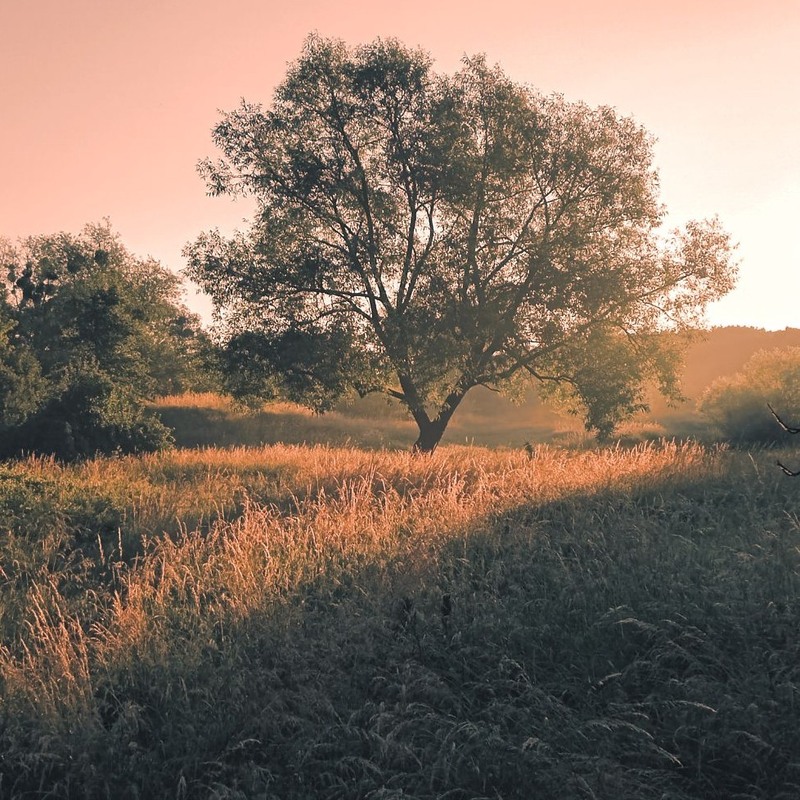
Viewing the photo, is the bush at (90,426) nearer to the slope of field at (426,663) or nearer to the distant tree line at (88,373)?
the distant tree line at (88,373)

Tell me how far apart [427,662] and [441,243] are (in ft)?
63.0

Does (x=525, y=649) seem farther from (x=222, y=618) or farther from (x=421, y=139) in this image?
(x=421, y=139)

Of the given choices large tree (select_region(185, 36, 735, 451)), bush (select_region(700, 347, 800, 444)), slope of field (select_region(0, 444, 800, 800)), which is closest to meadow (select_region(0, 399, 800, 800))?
slope of field (select_region(0, 444, 800, 800))

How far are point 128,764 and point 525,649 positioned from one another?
2.78 m

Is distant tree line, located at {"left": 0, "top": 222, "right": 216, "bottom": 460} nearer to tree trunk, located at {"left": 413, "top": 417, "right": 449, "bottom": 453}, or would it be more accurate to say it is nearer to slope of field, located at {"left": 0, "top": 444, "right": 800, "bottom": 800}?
tree trunk, located at {"left": 413, "top": 417, "right": 449, "bottom": 453}

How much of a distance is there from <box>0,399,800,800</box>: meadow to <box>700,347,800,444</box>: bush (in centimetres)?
2786

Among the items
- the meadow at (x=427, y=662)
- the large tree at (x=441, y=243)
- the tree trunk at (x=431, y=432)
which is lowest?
the meadow at (x=427, y=662)

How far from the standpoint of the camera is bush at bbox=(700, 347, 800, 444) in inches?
1420

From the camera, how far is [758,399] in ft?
122

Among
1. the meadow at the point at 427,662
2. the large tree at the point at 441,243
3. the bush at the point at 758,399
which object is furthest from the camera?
the bush at the point at 758,399

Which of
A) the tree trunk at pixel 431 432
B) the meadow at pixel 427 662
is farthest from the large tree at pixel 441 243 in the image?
the meadow at pixel 427 662

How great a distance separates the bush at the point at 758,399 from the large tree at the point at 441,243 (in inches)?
532

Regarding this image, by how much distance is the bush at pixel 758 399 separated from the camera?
3606 cm

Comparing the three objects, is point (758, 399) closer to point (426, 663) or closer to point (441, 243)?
point (441, 243)
